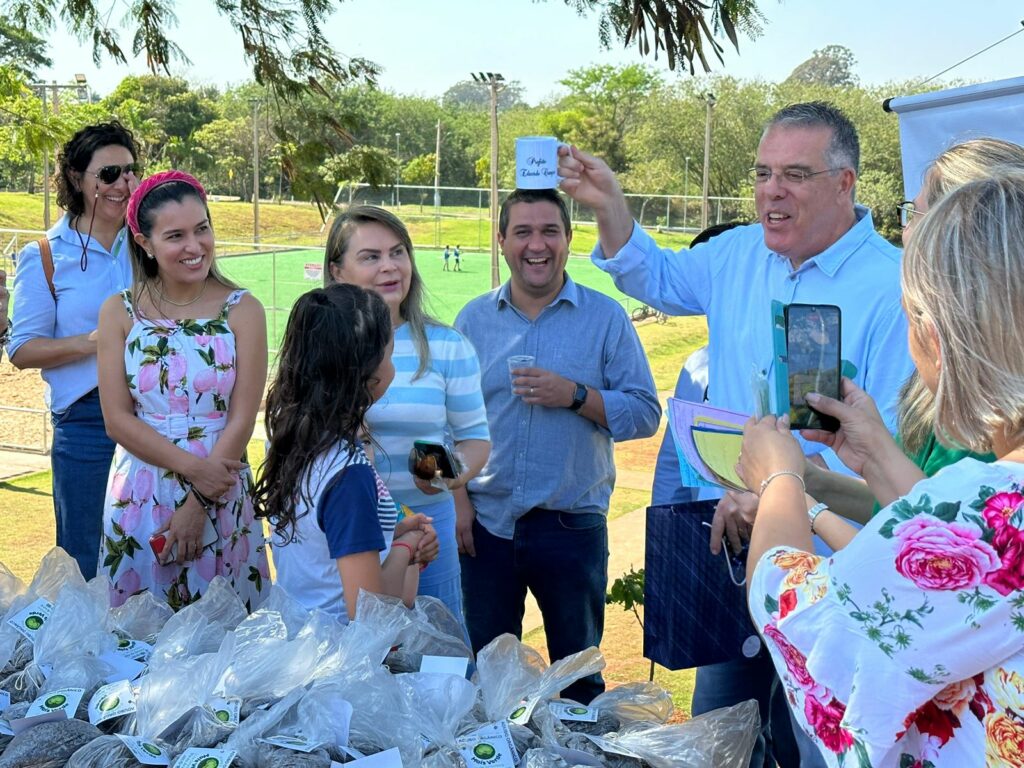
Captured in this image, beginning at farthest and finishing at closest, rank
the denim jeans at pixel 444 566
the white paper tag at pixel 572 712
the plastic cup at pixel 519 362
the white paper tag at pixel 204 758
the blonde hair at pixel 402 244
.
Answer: the plastic cup at pixel 519 362
the blonde hair at pixel 402 244
the denim jeans at pixel 444 566
the white paper tag at pixel 572 712
the white paper tag at pixel 204 758

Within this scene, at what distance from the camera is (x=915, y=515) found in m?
1.39

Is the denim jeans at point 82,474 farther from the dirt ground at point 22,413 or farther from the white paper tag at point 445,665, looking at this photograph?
the dirt ground at point 22,413

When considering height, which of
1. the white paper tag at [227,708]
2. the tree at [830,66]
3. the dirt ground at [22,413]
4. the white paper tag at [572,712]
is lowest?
the dirt ground at [22,413]

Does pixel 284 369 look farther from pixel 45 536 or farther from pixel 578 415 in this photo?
pixel 45 536

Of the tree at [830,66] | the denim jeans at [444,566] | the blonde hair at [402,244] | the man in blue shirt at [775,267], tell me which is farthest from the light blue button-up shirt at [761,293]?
the tree at [830,66]

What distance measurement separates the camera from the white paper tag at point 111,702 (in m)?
1.84

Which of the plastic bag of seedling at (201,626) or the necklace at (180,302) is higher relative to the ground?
the necklace at (180,302)

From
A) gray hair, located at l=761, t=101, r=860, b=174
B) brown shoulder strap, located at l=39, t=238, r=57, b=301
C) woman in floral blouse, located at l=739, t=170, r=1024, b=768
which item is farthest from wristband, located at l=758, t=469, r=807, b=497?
brown shoulder strap, located at l=39, t=238, r=57, b=301

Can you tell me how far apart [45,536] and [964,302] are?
21.5 ft

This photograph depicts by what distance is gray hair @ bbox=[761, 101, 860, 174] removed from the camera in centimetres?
299

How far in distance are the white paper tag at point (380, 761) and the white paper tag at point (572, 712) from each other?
1.10ft

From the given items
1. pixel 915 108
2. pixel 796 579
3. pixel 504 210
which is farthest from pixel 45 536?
pixel 796 579

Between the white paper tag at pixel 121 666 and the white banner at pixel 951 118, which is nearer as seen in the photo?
the white paper tag at pixel 121 666

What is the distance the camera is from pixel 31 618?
218cm
